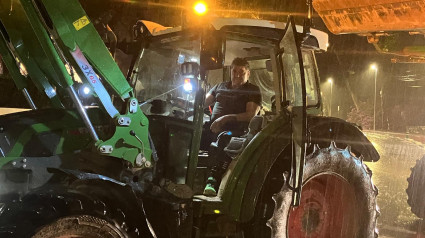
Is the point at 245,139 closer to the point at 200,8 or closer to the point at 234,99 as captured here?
the point at 234,99

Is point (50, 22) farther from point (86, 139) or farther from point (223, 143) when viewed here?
point (223, 143)

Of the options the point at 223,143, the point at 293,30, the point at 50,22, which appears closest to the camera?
the point at 50,22

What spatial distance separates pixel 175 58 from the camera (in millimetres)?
4609

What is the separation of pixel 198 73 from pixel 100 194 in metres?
1.32

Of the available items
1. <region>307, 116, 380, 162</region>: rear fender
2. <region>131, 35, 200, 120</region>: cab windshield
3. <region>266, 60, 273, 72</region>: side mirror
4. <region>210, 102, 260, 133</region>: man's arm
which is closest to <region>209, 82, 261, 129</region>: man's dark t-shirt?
<region>210, 102, 260, 133</region>: man's arm

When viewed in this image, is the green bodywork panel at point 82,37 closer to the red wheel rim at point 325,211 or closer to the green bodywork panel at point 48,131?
the green bodywork panel at point 48,131

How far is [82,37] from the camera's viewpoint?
305 centimetres

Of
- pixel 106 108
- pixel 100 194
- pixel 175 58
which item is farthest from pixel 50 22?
pixel 175 58

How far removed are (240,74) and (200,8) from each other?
114 cm

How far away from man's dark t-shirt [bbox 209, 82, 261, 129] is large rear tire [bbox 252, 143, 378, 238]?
0.96 metres

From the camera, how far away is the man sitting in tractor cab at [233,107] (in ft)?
13.9

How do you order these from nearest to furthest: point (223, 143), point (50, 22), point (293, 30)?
point (50, 22) → point (293, 30) → point (223, 143)

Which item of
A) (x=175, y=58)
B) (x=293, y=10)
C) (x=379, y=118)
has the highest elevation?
(x=293, y=10)

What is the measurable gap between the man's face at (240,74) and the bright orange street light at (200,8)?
1.04 m
